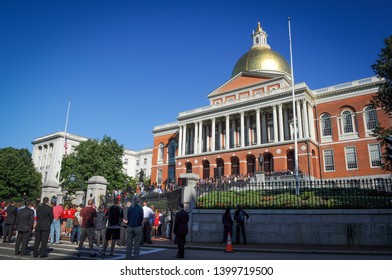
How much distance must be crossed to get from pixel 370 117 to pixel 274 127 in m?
12.6

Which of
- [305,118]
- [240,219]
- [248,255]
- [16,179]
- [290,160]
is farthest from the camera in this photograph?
[16,179]

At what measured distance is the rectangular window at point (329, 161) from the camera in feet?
136

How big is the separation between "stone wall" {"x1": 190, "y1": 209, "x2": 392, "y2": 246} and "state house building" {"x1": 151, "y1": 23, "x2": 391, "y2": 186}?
25402 millimetres

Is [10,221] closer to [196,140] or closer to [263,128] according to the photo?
[263,128]

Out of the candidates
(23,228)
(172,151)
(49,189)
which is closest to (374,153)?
(172,151)

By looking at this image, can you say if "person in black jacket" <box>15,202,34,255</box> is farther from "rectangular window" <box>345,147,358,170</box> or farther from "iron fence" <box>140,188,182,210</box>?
"rectangular window" <box>345,147,358,170</box>

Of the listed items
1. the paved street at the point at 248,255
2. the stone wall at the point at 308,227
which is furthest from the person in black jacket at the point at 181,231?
the stone wall at the point at 308,227

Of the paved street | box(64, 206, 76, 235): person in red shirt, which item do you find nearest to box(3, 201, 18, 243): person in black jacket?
the paved street

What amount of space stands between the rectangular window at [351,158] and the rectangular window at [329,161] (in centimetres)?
189

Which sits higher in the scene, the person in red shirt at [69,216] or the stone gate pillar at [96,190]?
the stone gate pillar at [96,190]

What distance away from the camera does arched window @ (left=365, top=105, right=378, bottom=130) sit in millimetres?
39450

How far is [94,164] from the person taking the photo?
4791cm

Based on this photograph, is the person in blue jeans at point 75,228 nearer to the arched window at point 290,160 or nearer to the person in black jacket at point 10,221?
the person in black jacket at point 10,221
